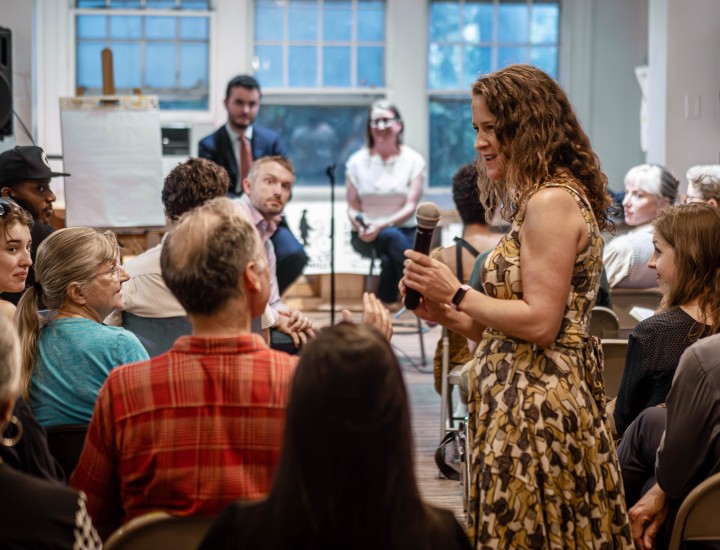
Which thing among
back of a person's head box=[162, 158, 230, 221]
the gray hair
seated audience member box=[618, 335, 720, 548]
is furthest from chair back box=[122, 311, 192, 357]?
the gray hair

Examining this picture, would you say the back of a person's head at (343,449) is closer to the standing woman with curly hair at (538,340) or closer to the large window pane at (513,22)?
the standing woman with curly hair at (538,340)

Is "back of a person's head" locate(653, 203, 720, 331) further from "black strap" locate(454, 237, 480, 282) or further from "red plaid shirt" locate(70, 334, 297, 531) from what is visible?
"black strap" locate(454, 237, 480, 282)

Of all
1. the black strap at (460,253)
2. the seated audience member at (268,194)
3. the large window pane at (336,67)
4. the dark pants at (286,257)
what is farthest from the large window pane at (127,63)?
the black strap at (460,253)

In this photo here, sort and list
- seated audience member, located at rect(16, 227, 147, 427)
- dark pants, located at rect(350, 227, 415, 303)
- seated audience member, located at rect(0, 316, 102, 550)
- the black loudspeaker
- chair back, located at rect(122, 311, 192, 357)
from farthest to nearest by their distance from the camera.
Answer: dark pants, located at rect(350, 227, 415, 303) < the black loudspeaker < chair back, located at rect(122, 311, 192, 357) < seated audience member, located at rect(16, 227, 147, 427) < seated audience member, located at rect(0, 316, 102, 550)

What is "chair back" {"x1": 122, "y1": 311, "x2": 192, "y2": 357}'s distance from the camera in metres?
3.30

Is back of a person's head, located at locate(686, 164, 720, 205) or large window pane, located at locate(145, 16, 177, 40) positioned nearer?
back of a person's head, located at locate(686, 164, 720, 205)

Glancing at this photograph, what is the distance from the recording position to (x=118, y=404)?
1.62m

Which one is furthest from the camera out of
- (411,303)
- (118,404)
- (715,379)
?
(411,303)

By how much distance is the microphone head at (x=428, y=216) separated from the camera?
196cm

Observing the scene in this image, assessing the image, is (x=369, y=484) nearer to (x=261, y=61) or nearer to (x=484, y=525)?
(x=484, y=525)

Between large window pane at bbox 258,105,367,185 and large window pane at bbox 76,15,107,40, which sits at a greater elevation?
large window pane at bbox 76,15,107,40

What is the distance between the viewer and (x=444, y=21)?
8.89m

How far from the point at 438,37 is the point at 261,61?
1637mm

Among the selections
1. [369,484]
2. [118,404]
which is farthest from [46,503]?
[369,484]
